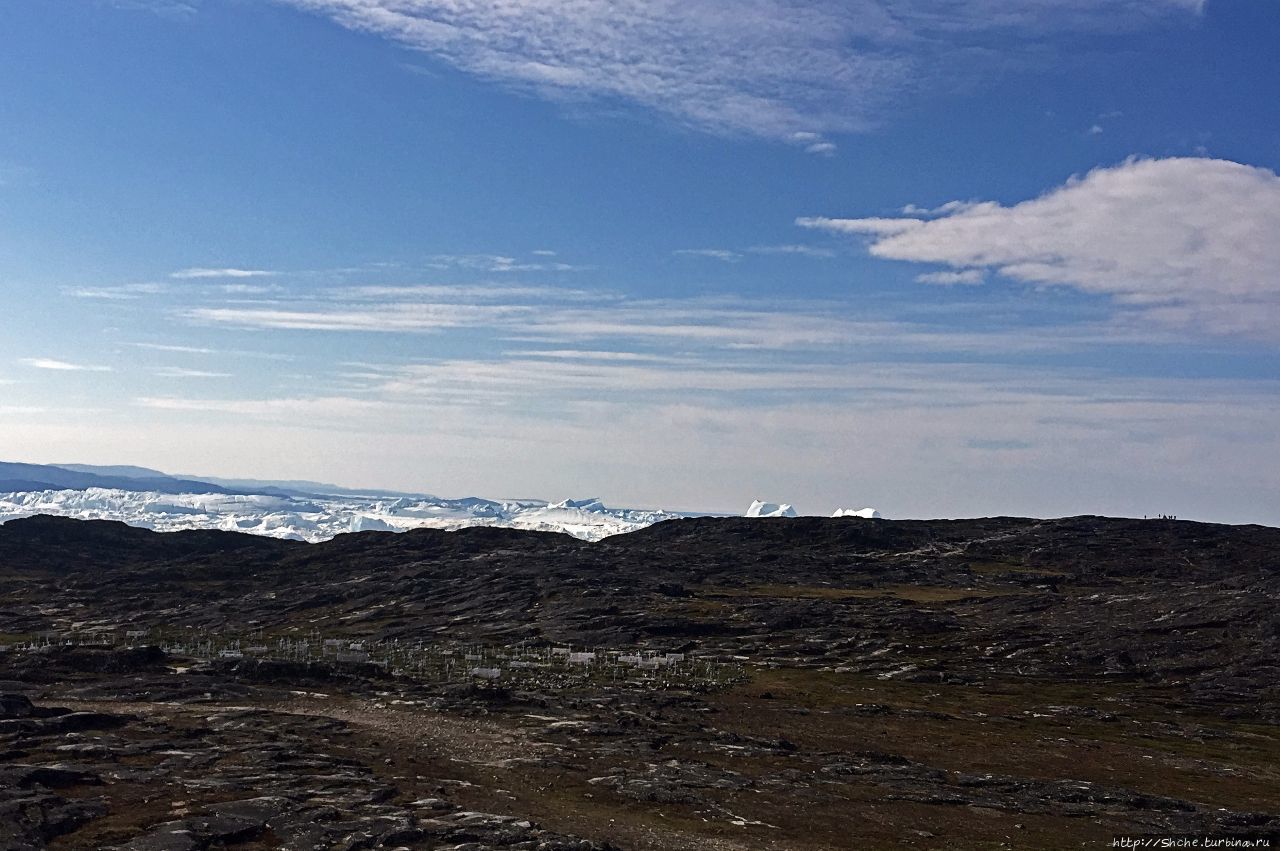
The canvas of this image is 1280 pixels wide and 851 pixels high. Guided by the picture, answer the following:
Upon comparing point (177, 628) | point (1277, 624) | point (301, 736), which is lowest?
point (177, 628)

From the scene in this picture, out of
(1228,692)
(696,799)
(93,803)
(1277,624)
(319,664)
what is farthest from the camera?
(1277,624)

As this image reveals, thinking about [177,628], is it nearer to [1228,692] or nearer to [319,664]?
[319,664]

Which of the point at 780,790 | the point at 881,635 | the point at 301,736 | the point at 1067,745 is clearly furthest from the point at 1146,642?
the point at 301,736

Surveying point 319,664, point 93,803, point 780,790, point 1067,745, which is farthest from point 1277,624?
point 93,803

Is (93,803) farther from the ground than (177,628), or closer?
farther from the ground

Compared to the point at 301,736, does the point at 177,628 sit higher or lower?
lower

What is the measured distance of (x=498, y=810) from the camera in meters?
63.3

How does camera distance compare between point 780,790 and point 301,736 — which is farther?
point 301,736

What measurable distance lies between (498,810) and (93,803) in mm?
28035

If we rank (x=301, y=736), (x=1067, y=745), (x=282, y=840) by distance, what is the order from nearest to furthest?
(x=282, y=840), (x=301, y=736), (x=1067, y=745)

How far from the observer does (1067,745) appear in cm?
10075

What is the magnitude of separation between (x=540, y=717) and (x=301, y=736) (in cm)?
2720

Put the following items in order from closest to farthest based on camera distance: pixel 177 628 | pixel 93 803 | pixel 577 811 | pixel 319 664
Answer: pixel 93 803 → pixel 577 811 → pixel 319 664 → pixel 177 628

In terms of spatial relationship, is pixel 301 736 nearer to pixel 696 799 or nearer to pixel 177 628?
pixel 696 799
